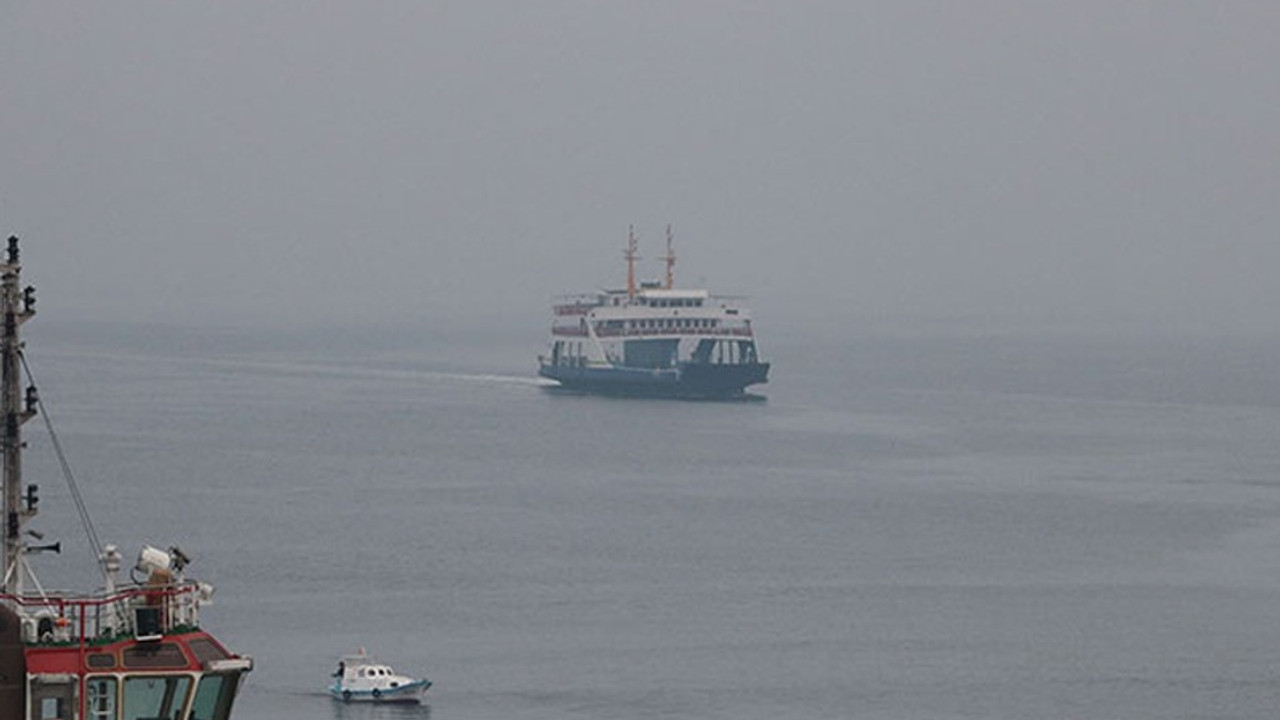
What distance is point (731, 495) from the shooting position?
111375 mm

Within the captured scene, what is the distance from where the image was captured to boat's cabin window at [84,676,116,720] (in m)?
12.7

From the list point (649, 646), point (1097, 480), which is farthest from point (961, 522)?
point (649, 646)

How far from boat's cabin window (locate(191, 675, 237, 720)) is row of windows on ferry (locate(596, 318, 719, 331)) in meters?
164

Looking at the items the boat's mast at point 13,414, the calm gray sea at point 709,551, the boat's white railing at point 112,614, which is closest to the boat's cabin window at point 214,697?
the boat's white railing at point 112,614

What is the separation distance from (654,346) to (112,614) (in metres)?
165

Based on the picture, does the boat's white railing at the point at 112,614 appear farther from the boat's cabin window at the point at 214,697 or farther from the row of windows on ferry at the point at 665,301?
the row of windows on ferry at the point at 665,301

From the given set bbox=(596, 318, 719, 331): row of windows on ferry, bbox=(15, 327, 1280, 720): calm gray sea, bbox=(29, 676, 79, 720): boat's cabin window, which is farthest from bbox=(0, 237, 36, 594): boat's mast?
bbox=(596, 318, 719, 331): row of windows on ferry

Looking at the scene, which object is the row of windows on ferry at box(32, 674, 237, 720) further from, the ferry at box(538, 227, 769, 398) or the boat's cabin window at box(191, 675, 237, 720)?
the ferry at box(538, 227, 769, 398)

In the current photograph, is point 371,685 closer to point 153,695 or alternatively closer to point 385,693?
point 385,693

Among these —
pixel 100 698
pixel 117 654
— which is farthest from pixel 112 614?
pixel 100 698

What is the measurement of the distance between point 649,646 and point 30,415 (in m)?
54.0

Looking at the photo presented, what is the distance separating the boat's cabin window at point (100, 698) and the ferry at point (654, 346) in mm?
157587

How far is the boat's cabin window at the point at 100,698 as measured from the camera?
1266 centimetres

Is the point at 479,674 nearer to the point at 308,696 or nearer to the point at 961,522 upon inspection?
the point at 308,696
